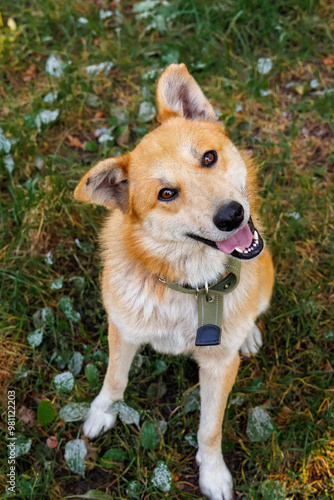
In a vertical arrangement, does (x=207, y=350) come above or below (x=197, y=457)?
above

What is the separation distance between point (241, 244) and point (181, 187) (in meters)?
0.42

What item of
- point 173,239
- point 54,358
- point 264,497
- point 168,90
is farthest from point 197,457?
point 168,90

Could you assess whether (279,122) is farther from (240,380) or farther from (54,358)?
(54,358)

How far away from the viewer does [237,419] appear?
321 centimetres

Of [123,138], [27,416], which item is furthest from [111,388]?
[123,138]

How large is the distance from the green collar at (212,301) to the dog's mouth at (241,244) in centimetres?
23

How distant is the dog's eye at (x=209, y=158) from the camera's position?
2.43 metres

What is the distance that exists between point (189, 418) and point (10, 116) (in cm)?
310

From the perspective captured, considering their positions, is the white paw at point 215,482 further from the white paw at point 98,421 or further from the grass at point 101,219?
the white paw at point 98,421

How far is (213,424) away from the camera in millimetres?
2801

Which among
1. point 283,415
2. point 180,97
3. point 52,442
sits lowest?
point 283,415

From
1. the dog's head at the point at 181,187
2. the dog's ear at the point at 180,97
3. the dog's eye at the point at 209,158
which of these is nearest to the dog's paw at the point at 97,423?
the dog's head at the point at 181,187

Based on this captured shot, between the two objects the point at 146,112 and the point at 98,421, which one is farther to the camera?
the point at 146,112

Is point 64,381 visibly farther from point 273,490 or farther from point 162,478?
point 273,490
